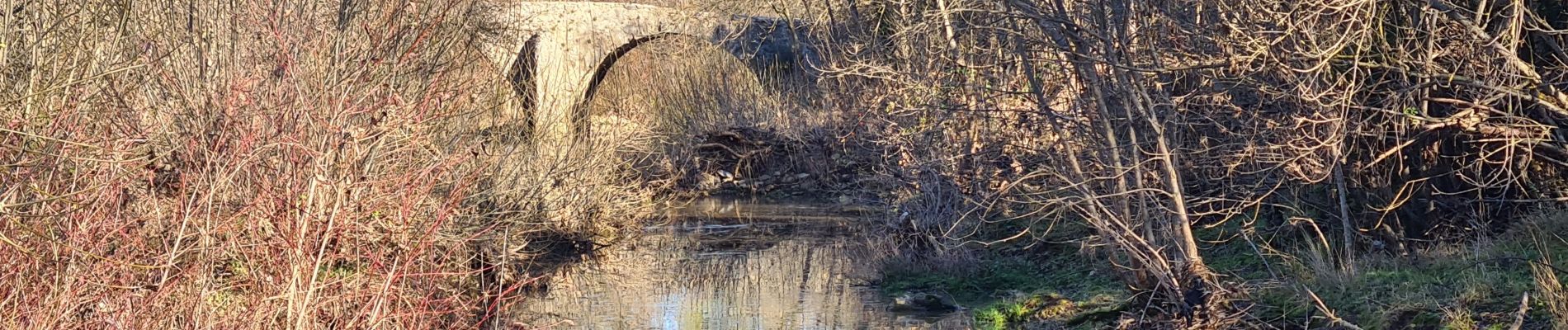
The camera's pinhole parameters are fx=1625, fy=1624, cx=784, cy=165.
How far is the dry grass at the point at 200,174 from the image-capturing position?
622 cm

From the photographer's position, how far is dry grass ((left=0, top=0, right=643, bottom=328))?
622 cm

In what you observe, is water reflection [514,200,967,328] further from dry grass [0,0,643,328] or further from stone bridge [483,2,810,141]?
stone bridge [483,2,810,141]

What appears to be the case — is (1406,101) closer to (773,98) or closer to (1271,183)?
(1271,183)

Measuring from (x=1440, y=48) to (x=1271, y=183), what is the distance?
8.07 feet

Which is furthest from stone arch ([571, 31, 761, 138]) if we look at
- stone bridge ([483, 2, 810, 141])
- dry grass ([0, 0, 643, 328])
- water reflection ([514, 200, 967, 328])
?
dry grass ([0, 0, 643, 328])

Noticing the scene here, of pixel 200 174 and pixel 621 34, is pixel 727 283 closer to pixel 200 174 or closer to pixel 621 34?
pixel 200 174

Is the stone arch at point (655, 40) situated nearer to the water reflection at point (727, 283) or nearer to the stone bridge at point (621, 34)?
the stone bridge at point (621, 34)

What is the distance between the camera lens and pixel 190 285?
6.68 meters

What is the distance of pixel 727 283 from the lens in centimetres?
1294

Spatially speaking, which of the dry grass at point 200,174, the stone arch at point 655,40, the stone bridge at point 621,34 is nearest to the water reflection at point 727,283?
the dry grass at point 200,174

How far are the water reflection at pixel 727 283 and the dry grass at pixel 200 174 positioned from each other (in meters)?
2.00

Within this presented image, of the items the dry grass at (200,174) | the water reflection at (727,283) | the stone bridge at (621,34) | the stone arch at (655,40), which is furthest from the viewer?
the stone arch at (655,40)

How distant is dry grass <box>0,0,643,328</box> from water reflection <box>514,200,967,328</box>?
78.7 inches

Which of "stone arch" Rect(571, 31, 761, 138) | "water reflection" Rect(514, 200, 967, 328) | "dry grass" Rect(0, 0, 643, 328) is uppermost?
"dry grass" Rect(0, 0, 643, 328)
